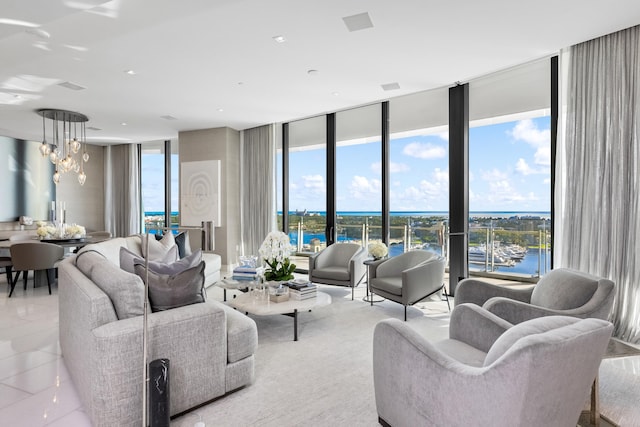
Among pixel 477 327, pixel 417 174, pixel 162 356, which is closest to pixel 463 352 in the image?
pixel 477 327

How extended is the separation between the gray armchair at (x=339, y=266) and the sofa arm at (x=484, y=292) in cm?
178

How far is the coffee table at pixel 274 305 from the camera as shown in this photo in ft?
10.7

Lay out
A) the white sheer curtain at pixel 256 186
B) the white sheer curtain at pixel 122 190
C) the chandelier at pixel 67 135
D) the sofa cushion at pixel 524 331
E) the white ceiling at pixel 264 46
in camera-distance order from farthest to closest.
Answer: the white sheer curtain at pixel 122 190 < the white sheer curtain at pixel 256 186 < the chandelier at pixel 67 135 < the white ceiling at pixel 264 46 < the sofa cushion at pixel 524 331

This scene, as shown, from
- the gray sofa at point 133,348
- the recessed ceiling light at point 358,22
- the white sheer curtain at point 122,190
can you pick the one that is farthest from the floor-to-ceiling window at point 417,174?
the white sheer curtain at point 122,190

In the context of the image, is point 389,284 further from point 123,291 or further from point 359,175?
point 123,291

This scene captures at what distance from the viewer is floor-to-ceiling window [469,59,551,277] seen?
4.73 m

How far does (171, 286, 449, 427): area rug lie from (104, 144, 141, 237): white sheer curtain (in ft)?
23.1

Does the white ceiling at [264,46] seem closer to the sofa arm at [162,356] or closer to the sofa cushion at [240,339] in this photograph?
the sofa arm at [162,356]

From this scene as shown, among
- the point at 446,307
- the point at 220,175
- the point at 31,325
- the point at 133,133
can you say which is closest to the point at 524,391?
the point at 446,307

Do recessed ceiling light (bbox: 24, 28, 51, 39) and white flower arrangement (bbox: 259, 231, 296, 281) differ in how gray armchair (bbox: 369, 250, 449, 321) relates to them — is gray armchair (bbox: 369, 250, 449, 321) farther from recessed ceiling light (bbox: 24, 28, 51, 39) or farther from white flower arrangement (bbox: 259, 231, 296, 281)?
recessed ceiling light (bbox: 24, 28, 51, 39)

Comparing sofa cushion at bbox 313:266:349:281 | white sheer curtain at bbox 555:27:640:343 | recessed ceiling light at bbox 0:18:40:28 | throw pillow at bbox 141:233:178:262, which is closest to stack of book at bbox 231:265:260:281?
throw pillow at bbox 141:233:178:262

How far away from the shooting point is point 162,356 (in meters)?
2.06

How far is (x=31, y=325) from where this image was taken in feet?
12.6

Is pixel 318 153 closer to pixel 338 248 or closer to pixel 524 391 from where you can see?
pixel 338 248
